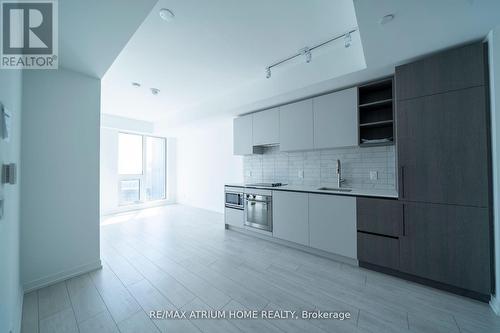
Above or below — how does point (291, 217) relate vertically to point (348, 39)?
below

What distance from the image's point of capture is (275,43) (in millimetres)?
2252

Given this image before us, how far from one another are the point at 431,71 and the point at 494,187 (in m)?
1.25

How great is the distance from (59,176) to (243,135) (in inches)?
114

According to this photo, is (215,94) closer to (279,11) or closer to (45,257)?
(279,11)

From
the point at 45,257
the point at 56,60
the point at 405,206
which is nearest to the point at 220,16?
the point at 56,60

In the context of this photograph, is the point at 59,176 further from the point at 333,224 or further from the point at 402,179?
the point at 402,179

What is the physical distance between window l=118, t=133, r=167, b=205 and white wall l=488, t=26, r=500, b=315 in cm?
714

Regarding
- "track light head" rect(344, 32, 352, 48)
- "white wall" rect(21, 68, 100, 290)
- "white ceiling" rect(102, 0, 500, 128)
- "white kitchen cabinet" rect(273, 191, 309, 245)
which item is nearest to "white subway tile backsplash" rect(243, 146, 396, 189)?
"white kitchen cabinet" rect(273, 191, 309, 245)

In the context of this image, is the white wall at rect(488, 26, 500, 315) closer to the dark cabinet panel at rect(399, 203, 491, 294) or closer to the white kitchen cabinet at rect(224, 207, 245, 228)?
the dark cabinet panel at rect(399, 203, 491, 294)

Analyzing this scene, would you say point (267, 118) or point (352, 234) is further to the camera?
point (267, 118)

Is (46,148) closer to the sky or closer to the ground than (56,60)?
closer to the ground

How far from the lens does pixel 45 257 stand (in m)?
2.02

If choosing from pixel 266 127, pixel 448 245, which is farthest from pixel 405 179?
pixel 266 127

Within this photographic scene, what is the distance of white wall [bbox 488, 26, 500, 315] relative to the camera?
1613 mm
